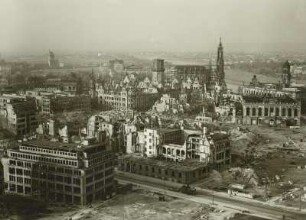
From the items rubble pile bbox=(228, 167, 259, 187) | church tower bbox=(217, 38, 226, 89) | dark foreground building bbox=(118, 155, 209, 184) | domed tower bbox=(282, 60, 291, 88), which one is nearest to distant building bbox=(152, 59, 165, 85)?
church tower bbox=(217, 38, 226, 89)

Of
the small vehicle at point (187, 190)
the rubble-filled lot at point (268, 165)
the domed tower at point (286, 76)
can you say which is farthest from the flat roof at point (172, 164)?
the domed tower at point (286, 76)

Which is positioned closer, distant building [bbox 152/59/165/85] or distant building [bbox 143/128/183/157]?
distant building [bbox 143/128/183/157]

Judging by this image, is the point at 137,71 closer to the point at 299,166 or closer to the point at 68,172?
the point at 299,166

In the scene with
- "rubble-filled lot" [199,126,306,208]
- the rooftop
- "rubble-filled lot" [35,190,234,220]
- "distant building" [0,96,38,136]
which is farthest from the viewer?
the rooftop

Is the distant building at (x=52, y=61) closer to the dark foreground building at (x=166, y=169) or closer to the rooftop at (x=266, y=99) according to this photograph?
the rooftop at (x=266, y=99)

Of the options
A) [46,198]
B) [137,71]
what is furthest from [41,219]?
[137,71]

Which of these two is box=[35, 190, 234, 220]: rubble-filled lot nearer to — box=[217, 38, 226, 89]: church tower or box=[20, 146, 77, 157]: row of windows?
box=[20, 146, 77, 157]: row of windows

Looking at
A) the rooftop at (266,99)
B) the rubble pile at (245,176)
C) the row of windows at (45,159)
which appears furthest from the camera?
the rooftop at (266,99)
